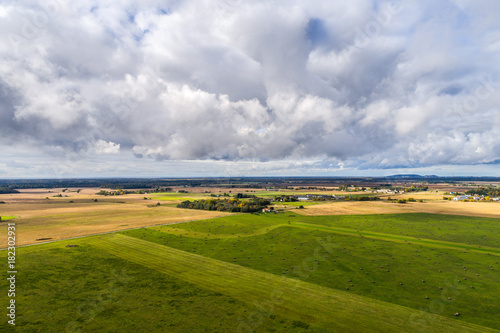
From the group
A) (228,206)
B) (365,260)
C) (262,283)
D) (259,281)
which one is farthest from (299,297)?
(228,206)

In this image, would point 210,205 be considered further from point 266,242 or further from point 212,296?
point 212,296

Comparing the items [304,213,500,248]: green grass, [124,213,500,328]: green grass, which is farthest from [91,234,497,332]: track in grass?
[304,213,500,248]: green grass

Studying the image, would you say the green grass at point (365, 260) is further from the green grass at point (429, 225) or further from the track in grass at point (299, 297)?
the green grass at point (429, 225)

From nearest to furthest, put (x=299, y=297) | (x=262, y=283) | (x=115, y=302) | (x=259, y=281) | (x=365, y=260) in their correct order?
(x=115, y=302) < (x=299, y=297) < (x=262, y=283) < (x=259, y=281) < (x=365, y=260)

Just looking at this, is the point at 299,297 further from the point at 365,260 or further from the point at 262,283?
the point at 365,260

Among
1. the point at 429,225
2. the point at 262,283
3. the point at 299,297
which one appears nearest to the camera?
the point at 299,297

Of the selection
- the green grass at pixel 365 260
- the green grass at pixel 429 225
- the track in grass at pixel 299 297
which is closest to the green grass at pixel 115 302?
the track in grass at pixel 299 297

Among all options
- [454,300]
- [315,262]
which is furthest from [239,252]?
[454,300]

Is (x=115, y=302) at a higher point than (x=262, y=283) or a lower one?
higher
